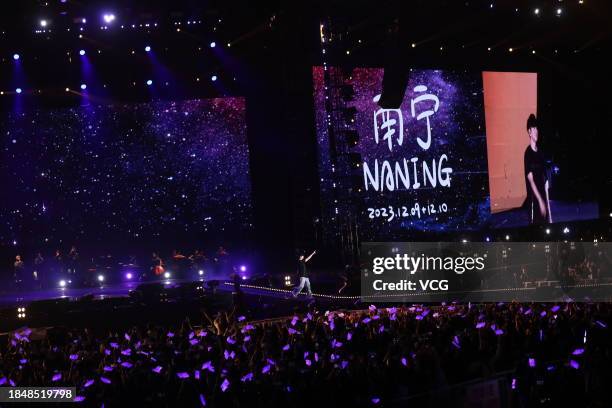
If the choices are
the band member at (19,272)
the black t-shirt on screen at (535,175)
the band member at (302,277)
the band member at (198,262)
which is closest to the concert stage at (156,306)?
the band member at (302,277)

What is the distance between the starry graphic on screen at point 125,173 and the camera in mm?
15664

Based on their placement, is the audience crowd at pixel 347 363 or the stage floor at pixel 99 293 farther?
the stage floor at pixel 99 293

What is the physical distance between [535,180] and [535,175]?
0.12 metres

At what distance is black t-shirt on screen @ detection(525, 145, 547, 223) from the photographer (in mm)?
16703

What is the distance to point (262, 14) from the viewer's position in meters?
12.1

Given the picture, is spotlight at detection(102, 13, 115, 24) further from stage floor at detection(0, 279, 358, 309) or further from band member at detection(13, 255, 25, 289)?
band member at detection(13, 255, 25, 289)

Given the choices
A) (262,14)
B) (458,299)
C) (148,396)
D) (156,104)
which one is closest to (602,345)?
(148,396)

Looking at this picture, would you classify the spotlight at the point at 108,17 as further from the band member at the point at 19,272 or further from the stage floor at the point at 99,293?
the band member at the point at 19,272

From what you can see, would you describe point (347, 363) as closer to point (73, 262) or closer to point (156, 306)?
point (156, 306)

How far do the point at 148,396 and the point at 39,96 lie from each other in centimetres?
1017


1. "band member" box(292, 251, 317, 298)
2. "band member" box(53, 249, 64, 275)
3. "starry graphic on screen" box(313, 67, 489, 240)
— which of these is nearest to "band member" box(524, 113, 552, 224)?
"starry graphic on screen" box(313, 67, 489, 240)

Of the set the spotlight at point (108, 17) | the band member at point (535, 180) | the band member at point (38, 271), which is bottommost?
the band member at point (38, 271)

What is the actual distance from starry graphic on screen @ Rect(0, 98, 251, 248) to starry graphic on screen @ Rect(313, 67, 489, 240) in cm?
293

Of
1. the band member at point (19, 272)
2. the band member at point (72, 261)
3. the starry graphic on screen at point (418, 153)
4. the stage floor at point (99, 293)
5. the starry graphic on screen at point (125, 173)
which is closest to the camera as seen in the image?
the stage floor at point (99, 293)
